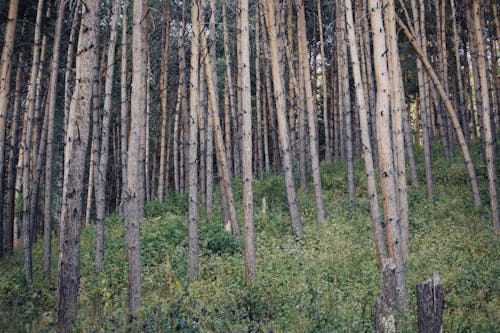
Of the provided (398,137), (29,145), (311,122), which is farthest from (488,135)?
(29,145)

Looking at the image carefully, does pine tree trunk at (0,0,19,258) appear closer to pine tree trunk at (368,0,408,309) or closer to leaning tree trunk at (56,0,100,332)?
leaning tree trunk at (56,0,100,332)

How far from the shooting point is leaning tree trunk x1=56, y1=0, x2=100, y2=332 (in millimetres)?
6648

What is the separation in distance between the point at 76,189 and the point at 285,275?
455 cm

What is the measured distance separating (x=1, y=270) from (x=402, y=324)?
38.8ft

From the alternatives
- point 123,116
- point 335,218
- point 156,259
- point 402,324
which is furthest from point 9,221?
point 402,324

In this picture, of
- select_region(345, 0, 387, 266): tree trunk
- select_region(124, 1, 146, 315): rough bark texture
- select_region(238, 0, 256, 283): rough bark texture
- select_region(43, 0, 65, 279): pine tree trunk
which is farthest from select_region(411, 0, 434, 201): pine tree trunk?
select_region(43, 0, 65, 279): pine tree trunk

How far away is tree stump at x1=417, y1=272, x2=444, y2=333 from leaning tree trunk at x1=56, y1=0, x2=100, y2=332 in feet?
15.7

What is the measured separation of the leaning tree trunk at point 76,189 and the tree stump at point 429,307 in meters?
4.77

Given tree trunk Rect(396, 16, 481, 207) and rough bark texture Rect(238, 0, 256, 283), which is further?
tree trunk Rect(396, 16, 481, 207)

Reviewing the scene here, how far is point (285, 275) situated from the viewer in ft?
31.1

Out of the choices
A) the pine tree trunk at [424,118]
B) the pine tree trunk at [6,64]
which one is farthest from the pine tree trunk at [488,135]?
the pine tree trunk at [6,64]

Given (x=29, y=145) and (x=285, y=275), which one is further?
(x=29, y=145)

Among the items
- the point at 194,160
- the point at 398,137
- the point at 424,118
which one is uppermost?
the point at 424,118

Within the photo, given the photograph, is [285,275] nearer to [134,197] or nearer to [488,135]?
[134,197]
